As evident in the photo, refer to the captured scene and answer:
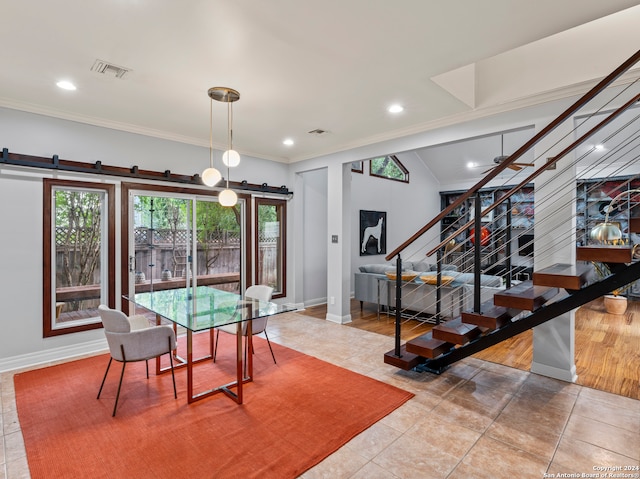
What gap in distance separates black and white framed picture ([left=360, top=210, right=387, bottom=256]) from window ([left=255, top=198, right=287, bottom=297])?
2061 mm

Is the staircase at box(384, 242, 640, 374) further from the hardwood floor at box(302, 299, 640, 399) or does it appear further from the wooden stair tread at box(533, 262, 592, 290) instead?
the hardwood floor at box(302, 299, 640, 399)

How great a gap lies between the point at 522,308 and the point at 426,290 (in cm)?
250

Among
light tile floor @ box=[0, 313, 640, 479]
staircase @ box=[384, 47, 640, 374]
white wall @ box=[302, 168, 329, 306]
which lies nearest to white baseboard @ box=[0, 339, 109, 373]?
light tile floor @ box=[0, 313, 640, 479]

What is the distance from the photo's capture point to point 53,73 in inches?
114

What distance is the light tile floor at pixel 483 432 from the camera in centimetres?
203

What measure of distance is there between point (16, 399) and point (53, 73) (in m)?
2.71

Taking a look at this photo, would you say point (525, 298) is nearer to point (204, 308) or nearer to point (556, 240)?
point (556, 240)

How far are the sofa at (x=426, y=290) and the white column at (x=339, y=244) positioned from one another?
63 centimetres

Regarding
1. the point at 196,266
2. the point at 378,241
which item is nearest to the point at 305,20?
the point at 196,266

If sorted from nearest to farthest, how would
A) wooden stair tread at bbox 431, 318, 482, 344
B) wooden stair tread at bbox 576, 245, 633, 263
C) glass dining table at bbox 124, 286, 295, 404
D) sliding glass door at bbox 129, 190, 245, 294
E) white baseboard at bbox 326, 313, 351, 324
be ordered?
wooden stair tread at bbox 576, 245, 633, 263
glass dining table at bbox 124, 286, 295, 404
wooden stair tread at bbox 431, 318, 482, 344
sliding glass door at bbox 129, 190, 245, 294
white baseboard at bbox 326, 313, 351, 324

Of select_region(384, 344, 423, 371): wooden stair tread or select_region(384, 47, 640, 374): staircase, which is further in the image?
select_region(384, 344, 423, 371): wooden stair tread

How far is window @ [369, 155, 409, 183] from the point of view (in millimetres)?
7781

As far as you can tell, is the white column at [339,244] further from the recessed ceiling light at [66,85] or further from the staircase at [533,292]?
the recessed ceiling light at [66,85]

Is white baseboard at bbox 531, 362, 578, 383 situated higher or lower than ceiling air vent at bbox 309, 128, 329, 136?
lower
